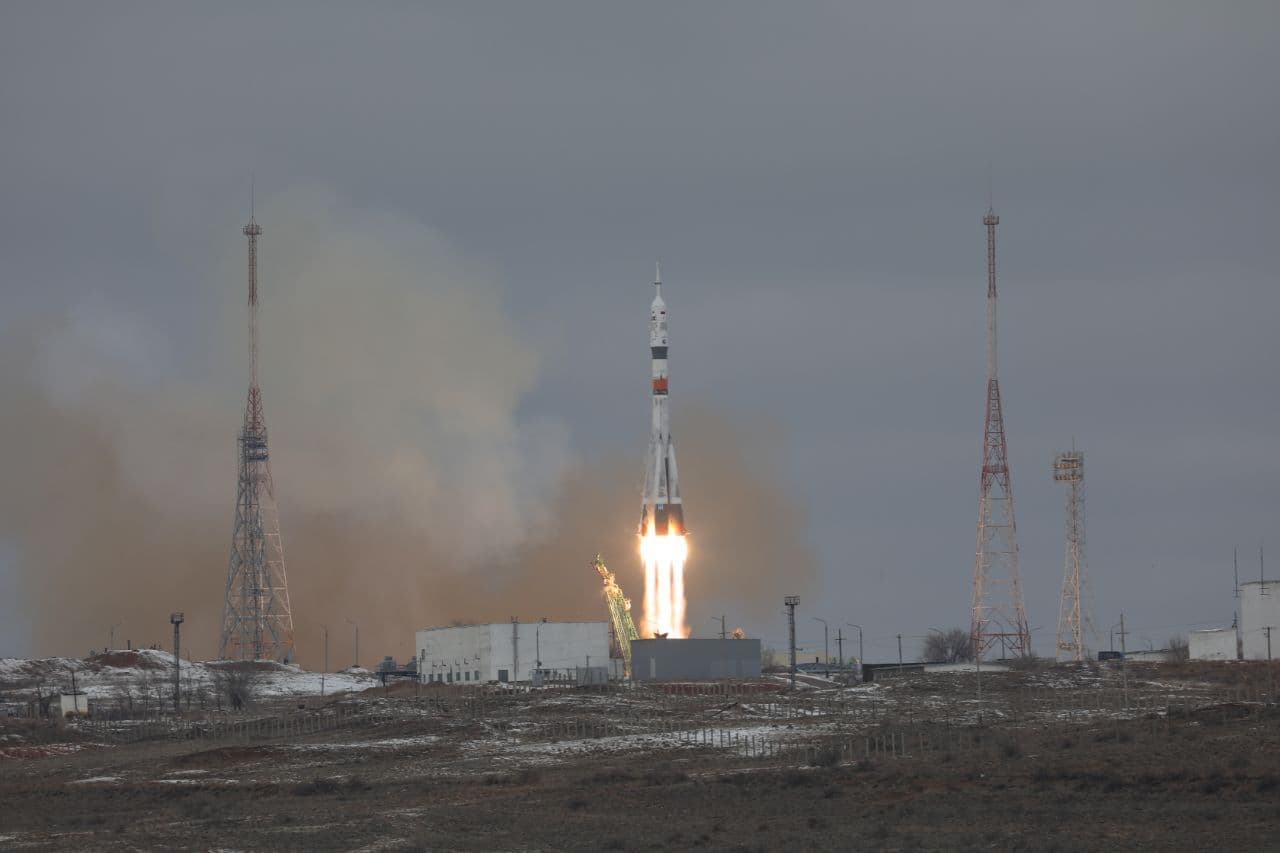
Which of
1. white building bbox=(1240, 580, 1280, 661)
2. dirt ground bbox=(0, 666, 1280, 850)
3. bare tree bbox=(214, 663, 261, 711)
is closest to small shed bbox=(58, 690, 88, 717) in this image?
bare tree bbox=(214, 663, 261, 711)

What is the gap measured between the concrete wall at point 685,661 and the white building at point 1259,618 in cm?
3743

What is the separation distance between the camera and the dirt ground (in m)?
57.8

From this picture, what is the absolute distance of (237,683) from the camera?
144m

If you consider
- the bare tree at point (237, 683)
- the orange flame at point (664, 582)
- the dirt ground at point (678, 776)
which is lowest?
the dirt ground at point (678, 776)

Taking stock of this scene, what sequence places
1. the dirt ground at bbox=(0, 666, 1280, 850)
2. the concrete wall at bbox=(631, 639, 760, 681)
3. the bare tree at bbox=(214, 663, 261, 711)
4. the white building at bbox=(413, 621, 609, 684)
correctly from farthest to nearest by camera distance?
the white building at bbox=(413, 621, 609, 684) < the concrete wall at bbox=(631, 639, 760, 681) < the bare tree at bbox=(214, 663, 261, 711) < the dirt ground at bbox=(0, 666, 1280, 850)

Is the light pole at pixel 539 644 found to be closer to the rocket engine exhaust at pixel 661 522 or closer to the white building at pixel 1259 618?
the rocket engine exhaust at pixel 661 522

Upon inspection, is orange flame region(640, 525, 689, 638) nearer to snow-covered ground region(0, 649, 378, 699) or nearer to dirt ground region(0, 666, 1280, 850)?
snow-covered ground region(0, 649, 378, 699)

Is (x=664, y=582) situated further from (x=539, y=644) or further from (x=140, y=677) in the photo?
(x=140, y=677)

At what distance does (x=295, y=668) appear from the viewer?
6658 inches

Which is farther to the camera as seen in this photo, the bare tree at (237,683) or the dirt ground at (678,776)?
the bare tree at (237,683)

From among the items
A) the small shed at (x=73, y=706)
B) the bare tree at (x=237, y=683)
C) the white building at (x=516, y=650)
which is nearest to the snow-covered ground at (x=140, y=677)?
the bare tree at (x=237, y=683)

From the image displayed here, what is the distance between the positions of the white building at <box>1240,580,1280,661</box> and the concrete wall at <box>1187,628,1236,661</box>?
11.9 ft

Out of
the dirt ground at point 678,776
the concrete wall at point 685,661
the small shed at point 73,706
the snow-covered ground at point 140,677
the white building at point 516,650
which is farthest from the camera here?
the snow-covered ground at point 140,677

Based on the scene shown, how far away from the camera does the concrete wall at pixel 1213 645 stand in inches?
6156
